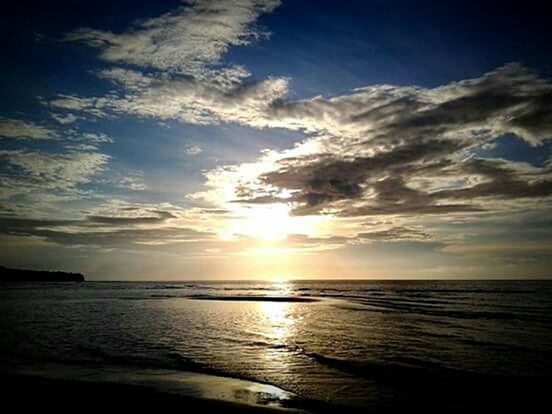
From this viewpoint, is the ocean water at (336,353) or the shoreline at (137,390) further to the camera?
the ocean water at (336,353)

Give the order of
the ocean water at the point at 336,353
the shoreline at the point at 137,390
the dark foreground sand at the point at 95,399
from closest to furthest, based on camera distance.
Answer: the dark foreground sand at the point at 95,399
the shoreline at the point at 137,390
the ocean water at the point at 336,353

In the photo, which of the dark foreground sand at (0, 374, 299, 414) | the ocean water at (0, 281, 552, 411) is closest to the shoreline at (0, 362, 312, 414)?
the dark foreground sand at (0, 374, 299, 414)

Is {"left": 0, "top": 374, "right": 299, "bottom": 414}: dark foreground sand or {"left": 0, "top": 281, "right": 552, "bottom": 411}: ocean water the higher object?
{"left": 0, "top": 374, "right": 299, "bottom": 414}: dark foreground sand

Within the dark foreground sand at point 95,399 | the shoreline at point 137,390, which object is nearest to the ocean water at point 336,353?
the shoreline at point 137,390

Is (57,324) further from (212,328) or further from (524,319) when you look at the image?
(524,319)

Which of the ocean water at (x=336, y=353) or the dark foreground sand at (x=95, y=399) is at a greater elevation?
the dark foreground sand at (x=95, y=399)

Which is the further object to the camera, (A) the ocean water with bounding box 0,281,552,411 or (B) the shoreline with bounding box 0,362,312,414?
(A) the ocean water with bounding box 0,281,552,411

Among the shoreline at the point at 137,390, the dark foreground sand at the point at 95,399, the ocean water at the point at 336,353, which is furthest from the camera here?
the ocean water at the point at 336,353

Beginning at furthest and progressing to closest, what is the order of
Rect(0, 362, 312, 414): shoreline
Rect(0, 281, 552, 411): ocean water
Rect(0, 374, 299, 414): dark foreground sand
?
Rect(0, 281, 552, 411): ocean water < Rect(0, 362, 312, 414): shoreline < Rect(0, 374, 299, 414): dark foreground sand

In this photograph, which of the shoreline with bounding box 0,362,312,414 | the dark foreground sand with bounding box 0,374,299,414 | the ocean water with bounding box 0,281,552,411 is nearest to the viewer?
the dark foreground sand with bounding box 0,374,299,414

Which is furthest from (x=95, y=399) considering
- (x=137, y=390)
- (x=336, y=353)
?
(x=336, y=353)

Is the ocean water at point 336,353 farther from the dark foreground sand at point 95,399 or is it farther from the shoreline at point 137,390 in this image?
the dark foreground sand at point 95,399

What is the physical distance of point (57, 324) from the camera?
33625 mm

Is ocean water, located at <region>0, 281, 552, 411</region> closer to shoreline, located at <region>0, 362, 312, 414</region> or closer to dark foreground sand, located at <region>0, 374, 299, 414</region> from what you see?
shoreline, located at <region>0, 362, 312, 414</region>
